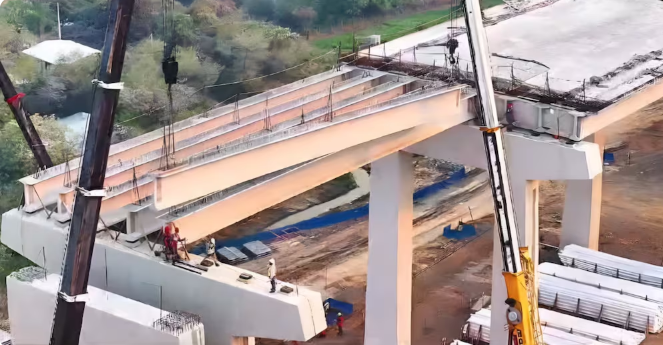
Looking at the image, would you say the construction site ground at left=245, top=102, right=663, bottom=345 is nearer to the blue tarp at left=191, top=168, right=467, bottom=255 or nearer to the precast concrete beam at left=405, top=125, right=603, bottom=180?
the blue tarp at left=191, top=168, right=467, bottom=255

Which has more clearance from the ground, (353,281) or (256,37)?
(256,37)

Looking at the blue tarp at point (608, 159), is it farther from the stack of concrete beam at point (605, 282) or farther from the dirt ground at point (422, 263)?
the stack of concrete beam at point (605, 282)

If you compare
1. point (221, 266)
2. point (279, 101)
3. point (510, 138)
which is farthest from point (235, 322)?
point (510, 138)

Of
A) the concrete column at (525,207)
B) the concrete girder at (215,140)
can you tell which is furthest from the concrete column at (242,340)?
the concrete column at (525,207)

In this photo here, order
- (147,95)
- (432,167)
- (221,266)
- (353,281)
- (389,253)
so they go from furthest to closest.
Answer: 1. (147,95)
2. (432,167)
3. (353,281)
4. (389,253)
5. (221,266)

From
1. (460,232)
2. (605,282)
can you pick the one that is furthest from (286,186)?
(460,232)

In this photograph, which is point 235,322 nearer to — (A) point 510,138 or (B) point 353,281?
(A) point 510,138

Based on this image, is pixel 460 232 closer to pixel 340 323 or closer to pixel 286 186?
pixel 340 323
